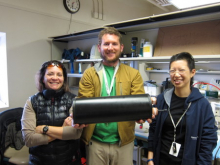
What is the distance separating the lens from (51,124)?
46.6 inches

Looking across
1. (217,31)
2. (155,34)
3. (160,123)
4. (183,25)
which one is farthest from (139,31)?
(160,123)

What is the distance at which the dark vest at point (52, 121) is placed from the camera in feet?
3.86

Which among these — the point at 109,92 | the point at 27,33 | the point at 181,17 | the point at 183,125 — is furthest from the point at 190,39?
the point at 27,33

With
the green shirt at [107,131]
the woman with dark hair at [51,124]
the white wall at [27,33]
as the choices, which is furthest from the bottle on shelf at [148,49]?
the white wall at [27,33]

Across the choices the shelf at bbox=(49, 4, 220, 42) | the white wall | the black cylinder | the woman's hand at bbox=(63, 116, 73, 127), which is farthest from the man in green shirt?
the white wall

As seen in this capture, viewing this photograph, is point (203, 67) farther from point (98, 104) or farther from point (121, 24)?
point (98, 104)

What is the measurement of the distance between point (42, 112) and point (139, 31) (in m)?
1.54

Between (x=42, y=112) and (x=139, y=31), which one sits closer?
(x=42, y=112)

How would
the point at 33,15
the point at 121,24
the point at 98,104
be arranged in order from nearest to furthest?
the point at 98,104 < the point at 121,24 < the point at 33,15

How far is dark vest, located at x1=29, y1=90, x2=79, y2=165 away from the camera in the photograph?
1176mm

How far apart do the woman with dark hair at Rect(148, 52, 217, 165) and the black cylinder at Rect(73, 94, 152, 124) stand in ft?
1.07

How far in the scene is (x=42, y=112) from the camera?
1186 millimetres

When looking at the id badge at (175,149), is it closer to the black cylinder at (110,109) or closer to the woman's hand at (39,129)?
the black cylinder at (110,109)

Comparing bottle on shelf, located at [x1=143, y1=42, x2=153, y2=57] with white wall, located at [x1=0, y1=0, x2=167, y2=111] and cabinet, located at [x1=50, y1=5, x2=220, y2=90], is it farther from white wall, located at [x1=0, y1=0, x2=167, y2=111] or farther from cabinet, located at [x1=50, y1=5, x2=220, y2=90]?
white wall, located at [x1=0, y1=0, x2=167, y2=111]
